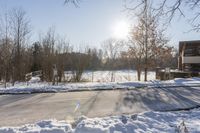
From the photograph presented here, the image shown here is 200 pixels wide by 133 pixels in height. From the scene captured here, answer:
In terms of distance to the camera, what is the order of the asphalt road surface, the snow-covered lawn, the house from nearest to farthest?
the snow-covered lawn → the asphalt road surface → the house

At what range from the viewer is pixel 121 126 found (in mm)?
6840

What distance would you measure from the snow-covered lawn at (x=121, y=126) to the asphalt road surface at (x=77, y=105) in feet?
3.22

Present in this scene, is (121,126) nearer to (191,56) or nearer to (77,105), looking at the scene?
(77,105)

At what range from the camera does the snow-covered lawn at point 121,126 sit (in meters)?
6.48

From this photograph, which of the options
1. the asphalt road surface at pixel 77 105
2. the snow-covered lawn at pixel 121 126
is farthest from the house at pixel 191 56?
the snow-covered lawn at pixel 121 126

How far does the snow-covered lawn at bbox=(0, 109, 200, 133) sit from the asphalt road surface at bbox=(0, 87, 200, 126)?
98 cm

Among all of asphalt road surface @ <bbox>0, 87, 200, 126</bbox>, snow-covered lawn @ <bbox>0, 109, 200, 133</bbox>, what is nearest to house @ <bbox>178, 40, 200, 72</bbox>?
asphalt road surface @ <bbox>0, 87, 200, 126</bbox>

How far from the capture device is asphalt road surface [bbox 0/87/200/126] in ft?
28.8

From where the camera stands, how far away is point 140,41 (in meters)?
24.5

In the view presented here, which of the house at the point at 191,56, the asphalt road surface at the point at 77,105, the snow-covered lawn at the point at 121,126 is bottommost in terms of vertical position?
the snow-covered lawn at the point at 121,126

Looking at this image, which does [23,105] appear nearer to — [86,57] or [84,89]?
[84,89]

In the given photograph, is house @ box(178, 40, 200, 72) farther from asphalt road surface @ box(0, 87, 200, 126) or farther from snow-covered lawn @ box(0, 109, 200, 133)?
snow-covered lawn @ box(0, 109, 200, 133)

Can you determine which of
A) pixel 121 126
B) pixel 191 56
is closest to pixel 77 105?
pixel 121 126

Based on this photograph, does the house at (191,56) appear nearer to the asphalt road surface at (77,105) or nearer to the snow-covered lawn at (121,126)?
the asphalt road surface at (77,105)
